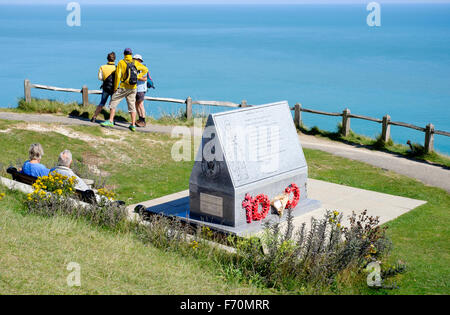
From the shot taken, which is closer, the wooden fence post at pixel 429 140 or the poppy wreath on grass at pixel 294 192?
the poppy wreath on grass at pixel 294 192

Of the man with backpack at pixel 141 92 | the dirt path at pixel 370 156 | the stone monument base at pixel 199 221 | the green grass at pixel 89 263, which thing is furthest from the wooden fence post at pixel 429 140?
the green grass at pixel 89 263

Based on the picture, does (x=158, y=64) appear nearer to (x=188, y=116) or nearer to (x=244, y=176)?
(x=188, y=116)

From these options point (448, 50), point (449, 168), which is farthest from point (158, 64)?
point (449, 168)

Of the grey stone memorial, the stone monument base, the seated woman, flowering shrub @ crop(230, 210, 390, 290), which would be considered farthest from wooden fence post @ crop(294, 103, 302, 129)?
flowering shrub @ crop(230, 210, 390, 290)

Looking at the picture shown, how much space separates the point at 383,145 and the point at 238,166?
932 cm

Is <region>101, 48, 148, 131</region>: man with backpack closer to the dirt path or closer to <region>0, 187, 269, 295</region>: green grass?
the dirt path

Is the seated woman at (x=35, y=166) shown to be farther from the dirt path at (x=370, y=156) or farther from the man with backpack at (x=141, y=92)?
the man with backpack at (x=141, y=92)

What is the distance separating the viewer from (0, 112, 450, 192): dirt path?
13898 mm

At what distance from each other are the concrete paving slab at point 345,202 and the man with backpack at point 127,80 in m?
5.34

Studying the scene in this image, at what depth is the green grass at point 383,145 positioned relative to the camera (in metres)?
15.9

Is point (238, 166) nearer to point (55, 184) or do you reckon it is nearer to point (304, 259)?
point (304, 259)

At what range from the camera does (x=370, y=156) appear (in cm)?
1590

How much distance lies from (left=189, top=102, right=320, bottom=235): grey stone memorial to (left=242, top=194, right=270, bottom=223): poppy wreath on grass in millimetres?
74

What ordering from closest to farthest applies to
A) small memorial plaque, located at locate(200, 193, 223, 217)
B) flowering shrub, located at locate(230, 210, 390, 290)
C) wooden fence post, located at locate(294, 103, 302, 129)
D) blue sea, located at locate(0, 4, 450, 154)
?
flowering shrub, located at locate(230, 210, 390, 290) → small memorial plaque, located at locate(200, 193, 223, 217) → wooden fence post, located at locate(294, 103, 302, 129) → blue sea, located at locate(0, 4, 450, 154)
